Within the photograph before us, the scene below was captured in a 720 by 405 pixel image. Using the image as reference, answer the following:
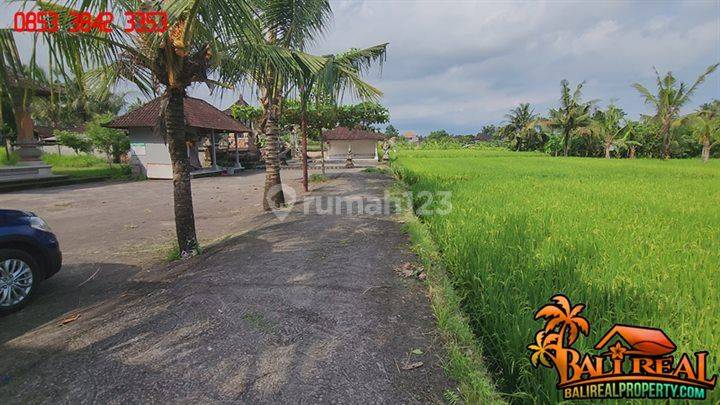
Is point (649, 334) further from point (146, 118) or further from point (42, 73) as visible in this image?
point (146, 118)

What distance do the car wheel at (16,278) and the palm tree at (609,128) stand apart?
40899 millimetres

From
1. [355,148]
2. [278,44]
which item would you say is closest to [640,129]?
[355,148]

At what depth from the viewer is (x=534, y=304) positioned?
2709mm

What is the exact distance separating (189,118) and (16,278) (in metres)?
15.7

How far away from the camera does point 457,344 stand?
2.66 m

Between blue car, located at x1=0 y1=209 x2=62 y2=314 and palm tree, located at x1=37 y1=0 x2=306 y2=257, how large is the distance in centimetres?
152

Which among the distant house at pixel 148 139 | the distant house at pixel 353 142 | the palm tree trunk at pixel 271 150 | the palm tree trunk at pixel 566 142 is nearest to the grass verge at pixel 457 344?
the palm tree trunk at pixel 271 150

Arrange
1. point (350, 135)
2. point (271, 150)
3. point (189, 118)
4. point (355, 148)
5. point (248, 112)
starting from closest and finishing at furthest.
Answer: point (271, 150)
point (189, 118)
point (248, 112)
point (350, 135)
point (355, 148)

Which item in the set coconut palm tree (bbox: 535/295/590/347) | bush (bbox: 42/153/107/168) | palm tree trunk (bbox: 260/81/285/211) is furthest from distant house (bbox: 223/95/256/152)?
coconut palm tree (bbox: 535/295/590/347)

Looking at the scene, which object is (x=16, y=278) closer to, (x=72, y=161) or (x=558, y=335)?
(x=558, y=335)

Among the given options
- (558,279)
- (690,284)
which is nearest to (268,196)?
(558,279)

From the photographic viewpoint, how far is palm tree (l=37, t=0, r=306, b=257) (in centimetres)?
357

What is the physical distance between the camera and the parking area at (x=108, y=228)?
4004mm

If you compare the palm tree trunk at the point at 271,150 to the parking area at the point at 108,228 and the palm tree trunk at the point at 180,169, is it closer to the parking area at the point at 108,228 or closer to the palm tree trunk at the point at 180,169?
the parking area at the point at 108,228
